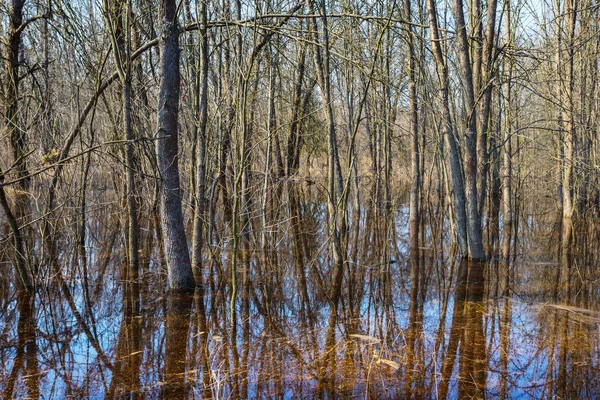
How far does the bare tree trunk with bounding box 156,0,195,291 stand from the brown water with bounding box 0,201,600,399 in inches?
27.2

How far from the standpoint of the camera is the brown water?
165 inches

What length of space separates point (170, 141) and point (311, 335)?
3.16 m

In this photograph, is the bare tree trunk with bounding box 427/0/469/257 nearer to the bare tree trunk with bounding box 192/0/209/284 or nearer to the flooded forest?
the flooded forest

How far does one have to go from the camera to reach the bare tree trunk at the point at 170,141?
6.47 m

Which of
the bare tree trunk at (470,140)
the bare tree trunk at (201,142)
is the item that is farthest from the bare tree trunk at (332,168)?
the bare tree trunk at (470,140)

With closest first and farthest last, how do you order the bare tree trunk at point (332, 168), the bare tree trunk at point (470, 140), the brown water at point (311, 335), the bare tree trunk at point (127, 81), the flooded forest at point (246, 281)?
1. the brown water at point (311, 335)
2. the flooded forest at point (246, 281)
3. the bare tree trunk at point (127, 81)
4. the bare tree trunk at point (332, 168)
5. the bare tree trunk at point (470, 140)

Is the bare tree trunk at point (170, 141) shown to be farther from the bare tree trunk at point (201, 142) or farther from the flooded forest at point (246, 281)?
the bare tree trunk at point (201, 142)

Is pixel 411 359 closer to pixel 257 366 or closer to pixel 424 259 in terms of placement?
pixel 257 366

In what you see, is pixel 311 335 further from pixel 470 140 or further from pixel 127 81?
pixel 470 140

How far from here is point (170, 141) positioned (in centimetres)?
662

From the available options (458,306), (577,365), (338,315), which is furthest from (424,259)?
(577,365)

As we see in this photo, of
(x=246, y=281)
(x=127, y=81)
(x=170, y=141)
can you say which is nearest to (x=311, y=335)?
(x=246, y=281)

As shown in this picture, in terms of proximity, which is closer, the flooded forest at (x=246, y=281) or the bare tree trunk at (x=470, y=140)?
the flooded forest at (x=246, y=281)

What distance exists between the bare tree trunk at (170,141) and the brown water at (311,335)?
0.69 m
